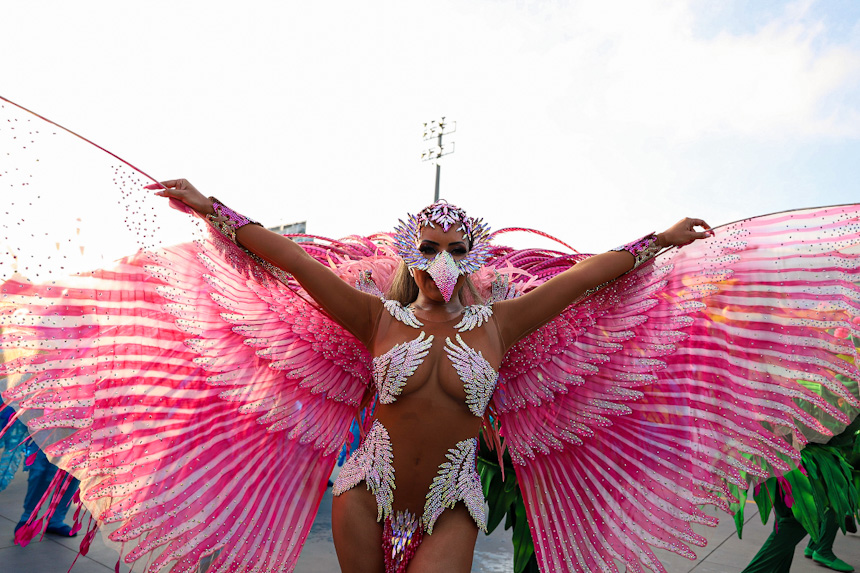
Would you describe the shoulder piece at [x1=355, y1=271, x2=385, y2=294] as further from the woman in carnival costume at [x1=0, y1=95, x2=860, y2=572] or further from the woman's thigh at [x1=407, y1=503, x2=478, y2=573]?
the woman's thigh at [x1=407, y1=503, x2=478, y2=573]

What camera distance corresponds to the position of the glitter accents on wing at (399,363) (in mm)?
1931

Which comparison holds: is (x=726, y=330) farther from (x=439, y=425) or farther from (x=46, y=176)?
(x=46, y=176)

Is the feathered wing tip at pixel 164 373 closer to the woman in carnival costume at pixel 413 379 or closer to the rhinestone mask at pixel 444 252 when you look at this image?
the woman in carnival costume at pixel 413 379

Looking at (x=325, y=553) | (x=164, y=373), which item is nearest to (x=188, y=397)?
(x=164, y=373)

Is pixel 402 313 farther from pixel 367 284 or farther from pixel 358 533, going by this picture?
pixel 358 533

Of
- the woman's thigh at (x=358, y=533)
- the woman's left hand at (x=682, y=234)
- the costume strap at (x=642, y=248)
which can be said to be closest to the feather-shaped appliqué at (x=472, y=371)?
the woman's thigh at (x=358, y=533)

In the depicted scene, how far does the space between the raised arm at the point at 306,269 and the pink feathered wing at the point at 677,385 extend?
23.9 inches

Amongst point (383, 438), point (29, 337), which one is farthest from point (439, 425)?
point (29, 337)

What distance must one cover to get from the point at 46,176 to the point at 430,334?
1383 millimetres

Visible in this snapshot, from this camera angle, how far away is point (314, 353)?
225cm

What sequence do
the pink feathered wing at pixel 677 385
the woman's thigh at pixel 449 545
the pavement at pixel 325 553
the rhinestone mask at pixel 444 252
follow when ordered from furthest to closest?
the pavement at pixel 325 553
the pink feathered wing at pixel 677 385
the rhinestone mask at pixel 444 252
the woman's thigh at pixel 449 545

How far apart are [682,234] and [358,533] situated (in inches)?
62.8

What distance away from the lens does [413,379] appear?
1931 millimetres

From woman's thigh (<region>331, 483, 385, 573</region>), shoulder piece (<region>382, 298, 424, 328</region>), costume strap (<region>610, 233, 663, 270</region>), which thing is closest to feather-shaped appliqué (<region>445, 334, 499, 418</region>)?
shoulder piece (<region>382, 298, 424, 328</region>)
